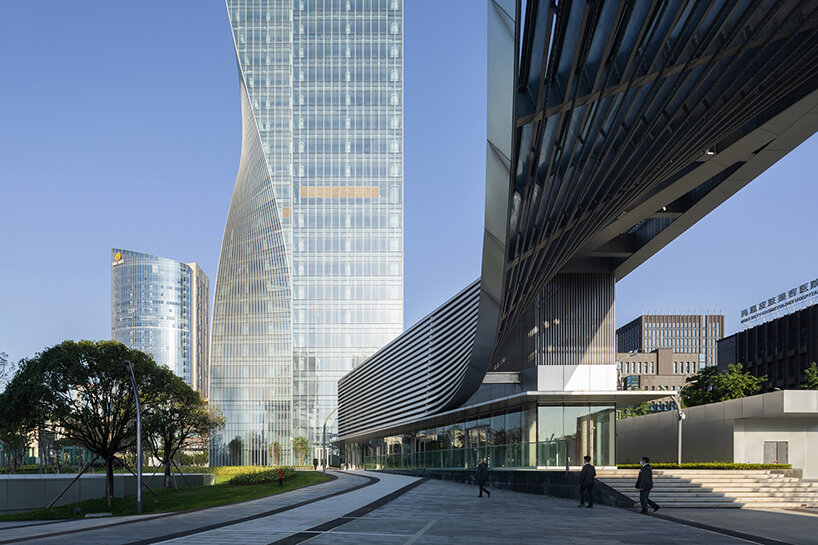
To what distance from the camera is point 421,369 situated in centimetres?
5803

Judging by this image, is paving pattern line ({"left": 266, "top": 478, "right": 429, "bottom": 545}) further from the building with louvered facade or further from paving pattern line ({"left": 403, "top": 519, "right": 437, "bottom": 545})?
the building with louvered facade

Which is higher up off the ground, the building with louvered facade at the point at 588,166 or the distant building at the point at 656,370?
the building with louvered facade at the point at 588,166

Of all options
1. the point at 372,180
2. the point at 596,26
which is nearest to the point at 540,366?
the point at 596,26

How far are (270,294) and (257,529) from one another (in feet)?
368

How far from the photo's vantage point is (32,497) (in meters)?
43.6

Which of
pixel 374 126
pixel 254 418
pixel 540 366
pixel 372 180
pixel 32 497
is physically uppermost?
pixel 374 126

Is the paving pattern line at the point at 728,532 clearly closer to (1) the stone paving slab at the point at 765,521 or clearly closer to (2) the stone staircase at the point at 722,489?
(1) the stone paving slab at the point at 765,521

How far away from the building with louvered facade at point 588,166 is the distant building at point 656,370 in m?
109

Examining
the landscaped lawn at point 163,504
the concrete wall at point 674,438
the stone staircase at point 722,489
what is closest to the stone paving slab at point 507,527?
the stone staircase at point 722,489

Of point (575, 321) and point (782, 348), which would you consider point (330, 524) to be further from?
point (782, 348)

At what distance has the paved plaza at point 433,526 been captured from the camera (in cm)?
1498

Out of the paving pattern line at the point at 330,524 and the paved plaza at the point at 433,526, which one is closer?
the paving pattern line at the point at 330,524

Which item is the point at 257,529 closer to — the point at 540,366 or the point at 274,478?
the point at 540,366

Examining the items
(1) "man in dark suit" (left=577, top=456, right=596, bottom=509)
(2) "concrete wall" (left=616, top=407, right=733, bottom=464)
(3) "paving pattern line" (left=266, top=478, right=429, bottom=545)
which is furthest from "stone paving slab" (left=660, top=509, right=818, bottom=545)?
(2) "concrete wall" (left=616, top=407, right=733, bottom=464)
